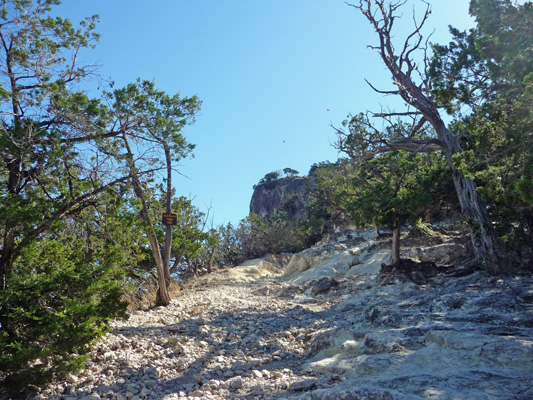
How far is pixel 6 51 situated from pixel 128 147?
260 cm

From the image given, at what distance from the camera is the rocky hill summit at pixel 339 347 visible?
3883 mm

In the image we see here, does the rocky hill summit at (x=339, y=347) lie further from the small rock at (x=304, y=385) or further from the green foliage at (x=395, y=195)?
the green foliage at (x=395, y=195)

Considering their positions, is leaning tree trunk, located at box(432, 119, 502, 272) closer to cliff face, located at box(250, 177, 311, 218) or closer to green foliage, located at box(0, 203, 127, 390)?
green foliage, located at box(0, 203, 127, 390)

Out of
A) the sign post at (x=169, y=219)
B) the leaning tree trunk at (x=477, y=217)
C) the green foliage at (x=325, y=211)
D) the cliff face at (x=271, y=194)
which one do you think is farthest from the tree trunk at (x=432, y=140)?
the cliff face at (x=271, y=194)

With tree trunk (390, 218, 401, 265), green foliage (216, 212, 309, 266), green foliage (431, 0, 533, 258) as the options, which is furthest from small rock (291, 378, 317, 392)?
green foliage (216, 212, 309, 266)

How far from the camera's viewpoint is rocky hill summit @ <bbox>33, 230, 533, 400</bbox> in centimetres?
388

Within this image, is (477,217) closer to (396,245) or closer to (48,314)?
(396,245)

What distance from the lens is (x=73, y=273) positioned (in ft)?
16.1

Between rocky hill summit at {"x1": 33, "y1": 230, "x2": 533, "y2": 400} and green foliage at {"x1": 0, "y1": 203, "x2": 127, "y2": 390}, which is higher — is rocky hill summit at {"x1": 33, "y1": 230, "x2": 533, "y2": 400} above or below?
below

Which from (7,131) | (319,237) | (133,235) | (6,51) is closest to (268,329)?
(133,235)

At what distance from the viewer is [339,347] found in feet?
18.7

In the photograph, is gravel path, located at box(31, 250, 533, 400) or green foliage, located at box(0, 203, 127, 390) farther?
green foliage, located at box(0, 203, 127, 390)

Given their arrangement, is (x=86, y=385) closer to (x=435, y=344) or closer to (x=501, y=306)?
(x=435, y=344)

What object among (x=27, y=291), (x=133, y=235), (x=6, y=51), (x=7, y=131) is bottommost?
(x=27, y=291)
